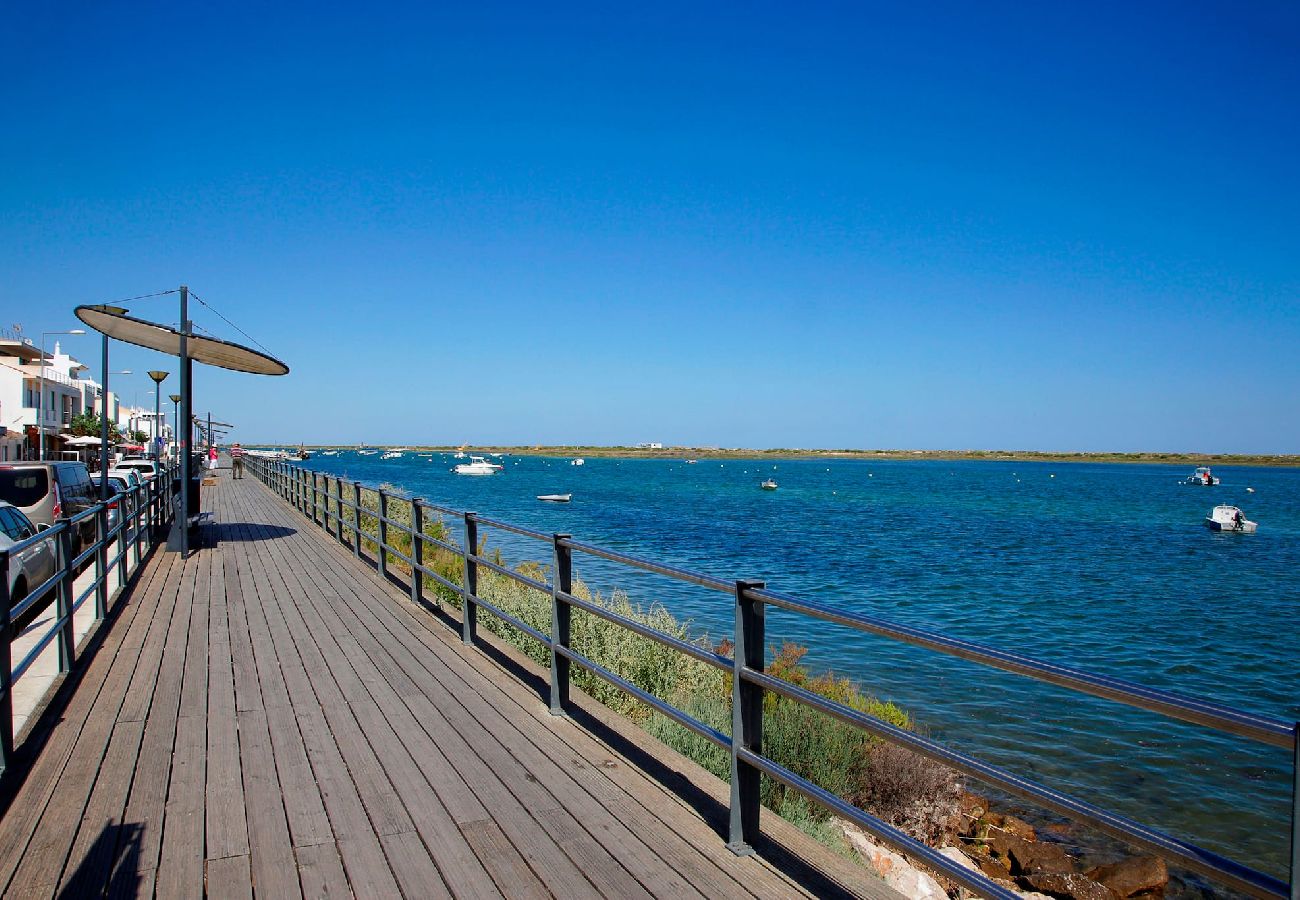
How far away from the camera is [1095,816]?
2260 mm

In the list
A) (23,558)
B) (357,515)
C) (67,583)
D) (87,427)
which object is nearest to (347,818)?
(67,583)

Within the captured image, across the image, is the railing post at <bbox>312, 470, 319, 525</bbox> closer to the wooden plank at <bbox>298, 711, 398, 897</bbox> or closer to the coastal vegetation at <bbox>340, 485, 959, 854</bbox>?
the coastal vegetation at <bbox>340, 485, 959, 854</bbox>

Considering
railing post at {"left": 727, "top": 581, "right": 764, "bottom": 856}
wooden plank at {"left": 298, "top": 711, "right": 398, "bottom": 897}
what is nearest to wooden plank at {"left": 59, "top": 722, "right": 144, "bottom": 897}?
wooden plank at {"left": 298, "top": 711, "right": 398, "bottom": 897}

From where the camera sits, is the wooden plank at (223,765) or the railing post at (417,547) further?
the railing post at (417,547)

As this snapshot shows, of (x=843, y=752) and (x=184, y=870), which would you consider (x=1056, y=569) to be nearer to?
(x=843, y=752)

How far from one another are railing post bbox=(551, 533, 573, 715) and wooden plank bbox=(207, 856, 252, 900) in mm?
2193

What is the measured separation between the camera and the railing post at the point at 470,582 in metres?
6.95

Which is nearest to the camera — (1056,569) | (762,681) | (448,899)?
(448,899)

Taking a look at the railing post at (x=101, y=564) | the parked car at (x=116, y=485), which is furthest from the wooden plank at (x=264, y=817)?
the parked car at (x=116, y=485)

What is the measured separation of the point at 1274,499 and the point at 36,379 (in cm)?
9819

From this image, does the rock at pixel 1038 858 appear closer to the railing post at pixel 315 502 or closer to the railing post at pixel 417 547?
the railing post at pixel 417 547

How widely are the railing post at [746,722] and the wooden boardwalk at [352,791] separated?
11 cm

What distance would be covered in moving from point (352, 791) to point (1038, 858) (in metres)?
5.73

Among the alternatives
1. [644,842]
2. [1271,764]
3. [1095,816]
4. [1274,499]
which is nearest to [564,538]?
[644,842]
